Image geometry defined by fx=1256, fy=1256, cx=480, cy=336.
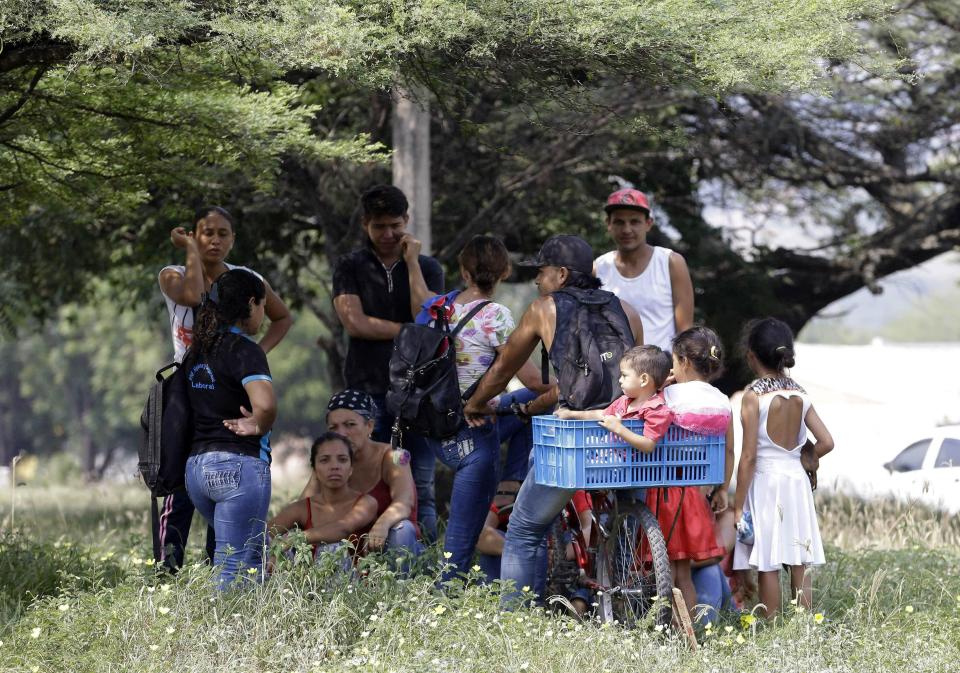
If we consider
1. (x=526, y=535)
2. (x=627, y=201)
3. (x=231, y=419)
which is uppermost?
(x=627, y=201)

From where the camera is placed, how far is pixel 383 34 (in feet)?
18.4

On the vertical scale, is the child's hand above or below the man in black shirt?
below

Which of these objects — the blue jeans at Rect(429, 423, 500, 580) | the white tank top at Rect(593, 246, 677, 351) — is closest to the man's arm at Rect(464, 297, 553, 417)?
the blue jeans at Rect(429, 423, 500, 580)

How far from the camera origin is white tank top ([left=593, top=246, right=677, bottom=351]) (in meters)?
6.41

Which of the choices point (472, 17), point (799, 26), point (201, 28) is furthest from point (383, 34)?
point (799, 26)

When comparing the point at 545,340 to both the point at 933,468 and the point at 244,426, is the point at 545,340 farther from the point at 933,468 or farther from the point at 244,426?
the point at 933,468

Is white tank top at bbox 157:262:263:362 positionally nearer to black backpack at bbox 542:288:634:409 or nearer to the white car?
black backpack at bbox 542:288:634:409

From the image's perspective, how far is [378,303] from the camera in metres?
6.66

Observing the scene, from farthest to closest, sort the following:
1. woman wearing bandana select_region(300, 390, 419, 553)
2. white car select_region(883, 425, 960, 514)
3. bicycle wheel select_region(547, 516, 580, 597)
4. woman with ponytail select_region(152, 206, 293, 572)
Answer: white car select_region(883, 425, 960, 514) → woman with ponytail select_region(152, 206, 293, 572) → woman wearing bandana select_region(300, 390, 419, 553) → bicycle wheel select_region(547, 516, 580, 597)

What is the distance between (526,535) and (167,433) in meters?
1.68

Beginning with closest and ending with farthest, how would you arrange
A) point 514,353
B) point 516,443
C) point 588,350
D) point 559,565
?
point 588,350 → point 514,353 → point 559,565 → point 516,443

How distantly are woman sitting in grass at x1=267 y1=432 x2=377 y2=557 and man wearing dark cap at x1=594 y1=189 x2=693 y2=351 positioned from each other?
5.30ft

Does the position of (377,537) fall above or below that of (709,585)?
above

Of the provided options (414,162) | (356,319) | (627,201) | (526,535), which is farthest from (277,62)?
(414,162)
